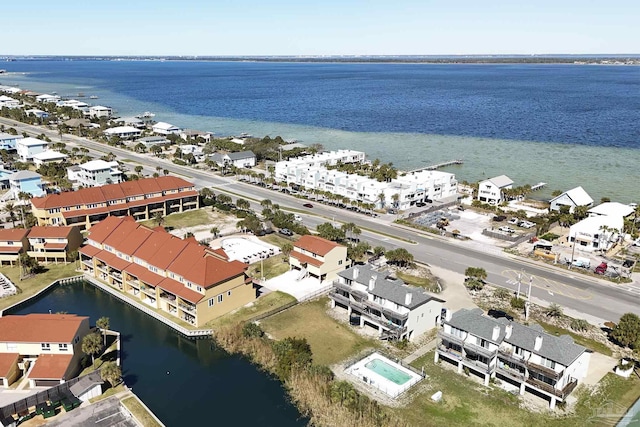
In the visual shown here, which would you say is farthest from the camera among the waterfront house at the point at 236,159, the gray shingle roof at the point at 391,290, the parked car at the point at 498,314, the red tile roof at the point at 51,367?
the waterfront house at the point at 236,159

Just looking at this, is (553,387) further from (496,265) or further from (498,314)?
(496,265)

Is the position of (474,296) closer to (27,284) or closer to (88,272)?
(88,272)

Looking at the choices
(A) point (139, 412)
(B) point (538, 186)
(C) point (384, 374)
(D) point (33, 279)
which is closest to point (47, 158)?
(D) point (33, 279)

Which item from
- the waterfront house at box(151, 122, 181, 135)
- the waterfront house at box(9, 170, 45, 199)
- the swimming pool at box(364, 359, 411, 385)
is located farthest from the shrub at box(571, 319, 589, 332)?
the waterfront house at box(151, 122, 181, 135)

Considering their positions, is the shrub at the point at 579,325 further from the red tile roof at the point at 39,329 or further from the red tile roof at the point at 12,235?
the red tile roof at the point at 12,235

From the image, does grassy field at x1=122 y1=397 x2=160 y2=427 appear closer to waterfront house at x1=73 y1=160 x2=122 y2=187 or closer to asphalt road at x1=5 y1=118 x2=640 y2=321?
asphalt road at x1=5 y1=118 x2=640 y2=321


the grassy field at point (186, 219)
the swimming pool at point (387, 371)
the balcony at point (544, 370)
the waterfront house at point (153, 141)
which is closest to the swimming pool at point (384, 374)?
the swimming pool at point (387, 371)

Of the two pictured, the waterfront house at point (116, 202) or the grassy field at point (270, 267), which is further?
the waterfront house at point (116, 202)

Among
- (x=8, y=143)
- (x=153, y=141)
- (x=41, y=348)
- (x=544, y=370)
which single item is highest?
(x=8, y=143)
